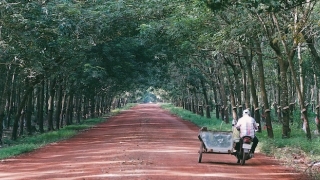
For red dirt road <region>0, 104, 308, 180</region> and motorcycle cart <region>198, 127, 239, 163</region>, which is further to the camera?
motorcycle cart <region>198, 127, 239, 163</region>

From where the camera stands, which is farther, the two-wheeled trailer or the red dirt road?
the two-wheeled trailer

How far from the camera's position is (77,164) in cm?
1498

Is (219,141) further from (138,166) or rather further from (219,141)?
(138,166)

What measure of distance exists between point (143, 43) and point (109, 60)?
312 cm

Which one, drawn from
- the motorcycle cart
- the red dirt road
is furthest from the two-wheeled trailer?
the red dirt road

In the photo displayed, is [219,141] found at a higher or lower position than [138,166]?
higher

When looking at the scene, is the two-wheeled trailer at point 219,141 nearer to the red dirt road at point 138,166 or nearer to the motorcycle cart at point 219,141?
the motorcycle cart at point 219,141

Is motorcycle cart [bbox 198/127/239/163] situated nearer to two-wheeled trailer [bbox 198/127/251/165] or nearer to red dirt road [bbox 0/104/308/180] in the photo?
two-wheeled trailer [bbox 198/127/251/165]

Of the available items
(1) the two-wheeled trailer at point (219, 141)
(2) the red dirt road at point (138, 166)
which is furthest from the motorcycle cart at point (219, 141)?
(2) the red dirt road at point (138, 166)

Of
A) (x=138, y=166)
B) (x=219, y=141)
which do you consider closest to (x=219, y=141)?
(x=219, y=141)

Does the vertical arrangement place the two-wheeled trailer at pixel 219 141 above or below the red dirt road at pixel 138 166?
above

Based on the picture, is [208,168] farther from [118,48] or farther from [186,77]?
[186,77]

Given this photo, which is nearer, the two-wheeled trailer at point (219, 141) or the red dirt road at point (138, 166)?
the red dirt road at point (138, 166)

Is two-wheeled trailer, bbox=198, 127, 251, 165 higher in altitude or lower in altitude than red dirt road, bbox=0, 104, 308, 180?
higher
